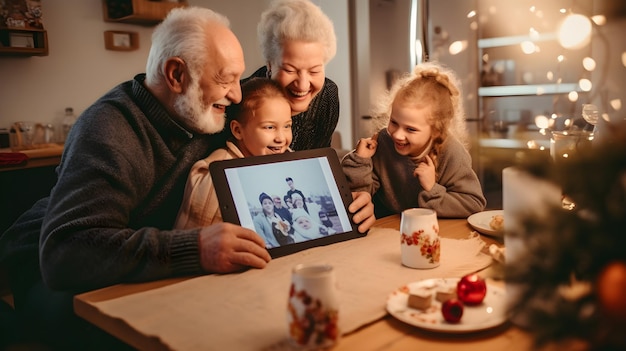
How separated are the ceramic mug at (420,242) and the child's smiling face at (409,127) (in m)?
0.60

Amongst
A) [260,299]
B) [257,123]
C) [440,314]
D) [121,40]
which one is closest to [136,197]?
[257,123]

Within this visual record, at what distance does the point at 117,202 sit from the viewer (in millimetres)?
1212

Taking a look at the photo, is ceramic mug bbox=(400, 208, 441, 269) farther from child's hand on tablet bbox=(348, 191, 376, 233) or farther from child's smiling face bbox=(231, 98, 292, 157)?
child's smiling face bbox=(231, 98, 292, 157)

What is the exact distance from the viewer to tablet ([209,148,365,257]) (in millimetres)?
1223

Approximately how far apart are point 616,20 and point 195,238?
303 cm

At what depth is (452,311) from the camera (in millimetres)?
812

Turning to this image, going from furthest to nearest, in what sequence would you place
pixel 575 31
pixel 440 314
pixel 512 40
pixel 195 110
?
pixel 512 40
pixel 575 31
pixel 195 110
pixel 440 314

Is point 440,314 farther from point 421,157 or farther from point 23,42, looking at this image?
point 23,42

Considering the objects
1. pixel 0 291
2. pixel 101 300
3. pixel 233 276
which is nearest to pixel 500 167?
pixel 233 276

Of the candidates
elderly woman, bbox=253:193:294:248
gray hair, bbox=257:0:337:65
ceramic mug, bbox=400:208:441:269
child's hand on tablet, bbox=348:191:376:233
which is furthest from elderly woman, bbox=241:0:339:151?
ceramic mug, bbox=400:208:441:269

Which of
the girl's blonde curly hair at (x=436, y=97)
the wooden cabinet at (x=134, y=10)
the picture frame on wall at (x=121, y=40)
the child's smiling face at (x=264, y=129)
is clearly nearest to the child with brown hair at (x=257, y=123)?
the child's smiling face at (x=264, y=129)

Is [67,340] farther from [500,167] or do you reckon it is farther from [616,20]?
[616,20]

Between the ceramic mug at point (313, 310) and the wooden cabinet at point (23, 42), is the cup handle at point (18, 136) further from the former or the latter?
the ceramic mug at point (313, 310)

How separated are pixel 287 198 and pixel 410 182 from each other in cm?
61
